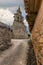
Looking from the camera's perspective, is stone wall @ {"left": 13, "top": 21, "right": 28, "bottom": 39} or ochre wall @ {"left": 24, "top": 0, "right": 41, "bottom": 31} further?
stone wall @ {"left": 13, "top": 21, "right": 28, "bottom": 39}

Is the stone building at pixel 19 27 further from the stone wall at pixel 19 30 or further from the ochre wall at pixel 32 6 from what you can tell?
the ochre wall at pixel 32 6

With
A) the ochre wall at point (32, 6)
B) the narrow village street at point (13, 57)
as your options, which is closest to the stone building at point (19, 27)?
the narrow village street at point (13, 57)

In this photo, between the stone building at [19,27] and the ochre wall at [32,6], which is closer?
the ochre wall at [32,6]

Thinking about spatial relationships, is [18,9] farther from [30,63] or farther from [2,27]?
[30,63]

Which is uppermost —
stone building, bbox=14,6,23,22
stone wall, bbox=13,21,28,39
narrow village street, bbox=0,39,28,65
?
stone building, bbox=14,6,23,22

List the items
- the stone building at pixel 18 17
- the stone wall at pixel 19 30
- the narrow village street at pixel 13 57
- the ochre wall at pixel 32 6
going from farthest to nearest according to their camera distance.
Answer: the stone building at pixel 18 17 < the stone wall at pixel 19 30 < the narrow village street at pixel 13 57 < the ochre wall at pixel 32 6

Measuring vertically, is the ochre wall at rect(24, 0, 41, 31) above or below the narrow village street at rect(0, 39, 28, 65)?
above

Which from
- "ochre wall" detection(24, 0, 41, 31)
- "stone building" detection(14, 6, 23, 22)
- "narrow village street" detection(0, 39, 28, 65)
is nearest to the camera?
"ochre wall" detection(24, 0, 41, 31)

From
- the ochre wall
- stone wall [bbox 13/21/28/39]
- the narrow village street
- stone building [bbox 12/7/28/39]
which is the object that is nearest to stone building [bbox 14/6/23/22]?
stone building [bbox 12/7/28/39]

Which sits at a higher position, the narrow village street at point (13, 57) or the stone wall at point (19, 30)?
the stone wall at point (19, 30)

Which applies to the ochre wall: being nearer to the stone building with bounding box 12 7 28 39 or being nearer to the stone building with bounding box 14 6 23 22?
the stone building with bounding box 12 7 28 39

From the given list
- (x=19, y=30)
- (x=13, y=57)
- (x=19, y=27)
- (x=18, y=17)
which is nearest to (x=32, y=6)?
(x=13, y=57)

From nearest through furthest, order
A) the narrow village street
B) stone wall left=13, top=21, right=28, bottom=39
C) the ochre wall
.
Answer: the ochre wall
the narrow village street
stone wall left=13, top=21, right=28, bottom=39

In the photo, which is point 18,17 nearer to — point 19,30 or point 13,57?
point 19,30
